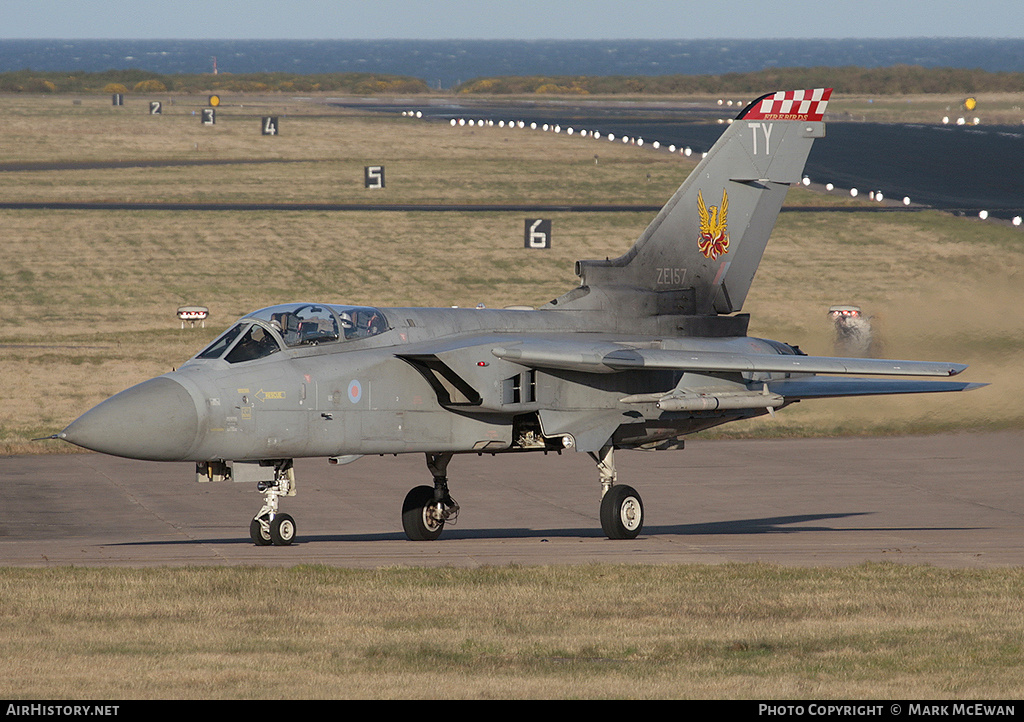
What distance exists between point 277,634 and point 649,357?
25.5ft

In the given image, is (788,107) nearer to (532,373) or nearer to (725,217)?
(725,217)

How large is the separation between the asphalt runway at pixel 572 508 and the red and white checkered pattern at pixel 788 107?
666cm

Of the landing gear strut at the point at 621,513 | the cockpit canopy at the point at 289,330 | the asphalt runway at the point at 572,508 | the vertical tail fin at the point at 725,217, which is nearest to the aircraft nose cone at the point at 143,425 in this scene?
the cockpit canopy at the point at 289,330

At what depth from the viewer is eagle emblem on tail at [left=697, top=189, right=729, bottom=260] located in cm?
2216

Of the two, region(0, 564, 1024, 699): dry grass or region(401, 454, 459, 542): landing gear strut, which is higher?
region(0, 564, 1024, 699): dry grass

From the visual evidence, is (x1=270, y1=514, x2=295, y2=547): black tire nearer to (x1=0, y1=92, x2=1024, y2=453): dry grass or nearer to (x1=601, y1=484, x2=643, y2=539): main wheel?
(x1=601, y1=484, x2=643, y2=539): main wheel

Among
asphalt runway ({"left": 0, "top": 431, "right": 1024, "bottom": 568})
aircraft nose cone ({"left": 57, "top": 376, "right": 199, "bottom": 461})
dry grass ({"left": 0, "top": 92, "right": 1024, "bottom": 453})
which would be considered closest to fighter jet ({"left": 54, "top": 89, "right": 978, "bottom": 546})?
aircraft nose cone ({"left": 57, "top": 376, "right": 199, "bottom": 461})

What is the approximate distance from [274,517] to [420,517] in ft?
8.50

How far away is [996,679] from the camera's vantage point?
11500 millimetres

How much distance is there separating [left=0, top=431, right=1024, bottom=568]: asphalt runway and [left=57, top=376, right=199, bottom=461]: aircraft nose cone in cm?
158

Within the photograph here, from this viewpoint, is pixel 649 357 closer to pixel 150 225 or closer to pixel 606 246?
pixel 606 246

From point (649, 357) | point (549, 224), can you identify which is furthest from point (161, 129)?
point (649, 357)

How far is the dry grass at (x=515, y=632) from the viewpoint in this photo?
437 inches

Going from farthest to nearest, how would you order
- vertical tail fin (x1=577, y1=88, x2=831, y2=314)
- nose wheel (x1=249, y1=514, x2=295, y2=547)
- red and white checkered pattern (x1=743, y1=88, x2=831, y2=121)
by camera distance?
red and white checkered pattern (x1=743, y1=88, x2=831, y2=121) → vertical tail fin (x1=577, y1=88, x2=831, y2=314) → nose wheel (x1=249, y1=514, x2=295, y2=547)
